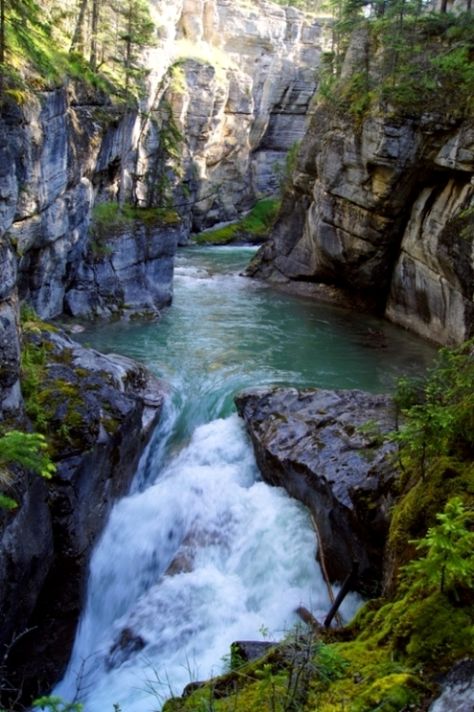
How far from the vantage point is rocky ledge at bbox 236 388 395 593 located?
9781mm

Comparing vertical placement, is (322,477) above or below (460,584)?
below

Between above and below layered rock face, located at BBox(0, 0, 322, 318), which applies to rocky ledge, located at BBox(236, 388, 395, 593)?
below

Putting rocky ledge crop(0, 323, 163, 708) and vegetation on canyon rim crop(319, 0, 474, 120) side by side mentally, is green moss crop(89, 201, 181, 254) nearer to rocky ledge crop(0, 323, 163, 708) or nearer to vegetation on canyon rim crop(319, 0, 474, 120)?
vegetation on canyon rim crop(319, 0, 474, 120)

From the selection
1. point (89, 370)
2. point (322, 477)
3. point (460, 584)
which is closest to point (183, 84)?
point (89, 370)

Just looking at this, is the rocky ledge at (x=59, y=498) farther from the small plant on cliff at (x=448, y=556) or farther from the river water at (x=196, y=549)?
the small plant on cliff at (x=448, y=556)

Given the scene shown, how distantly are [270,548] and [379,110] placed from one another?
18261 millimetres

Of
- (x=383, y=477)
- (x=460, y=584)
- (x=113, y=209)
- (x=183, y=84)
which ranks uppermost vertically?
(x=183, y=84)

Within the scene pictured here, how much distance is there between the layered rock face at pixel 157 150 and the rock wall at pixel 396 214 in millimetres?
7131

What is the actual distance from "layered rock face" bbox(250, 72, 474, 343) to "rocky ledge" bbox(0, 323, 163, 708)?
1273 cm

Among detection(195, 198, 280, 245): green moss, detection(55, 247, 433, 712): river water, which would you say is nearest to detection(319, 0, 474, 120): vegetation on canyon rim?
detection(55, 247, 433, 712): river water

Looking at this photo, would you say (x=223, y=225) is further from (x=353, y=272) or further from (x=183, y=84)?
(x=353, y=272)

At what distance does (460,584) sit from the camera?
505cm

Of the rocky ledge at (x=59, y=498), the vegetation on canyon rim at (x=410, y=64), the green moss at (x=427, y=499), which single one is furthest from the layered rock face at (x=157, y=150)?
the vegetation on canyon rim at (x=410, y=64)

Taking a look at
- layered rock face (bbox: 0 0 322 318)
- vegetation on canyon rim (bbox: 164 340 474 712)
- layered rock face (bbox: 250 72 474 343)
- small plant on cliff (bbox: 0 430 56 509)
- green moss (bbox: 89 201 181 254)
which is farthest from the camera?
green moss (bbox: 89 201 181 254)
